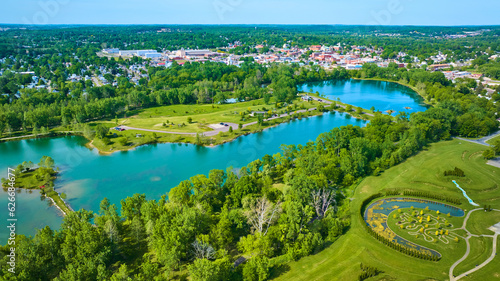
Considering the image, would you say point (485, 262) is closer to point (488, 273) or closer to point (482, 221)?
point (488, 273)

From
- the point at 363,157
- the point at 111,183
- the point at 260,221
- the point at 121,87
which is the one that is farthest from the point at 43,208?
the point at 121,87

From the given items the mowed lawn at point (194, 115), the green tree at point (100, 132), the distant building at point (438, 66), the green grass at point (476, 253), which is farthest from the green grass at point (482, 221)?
the distant building at point (438, 66)

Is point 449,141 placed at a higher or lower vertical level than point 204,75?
lower

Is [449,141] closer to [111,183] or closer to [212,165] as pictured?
[212,165]

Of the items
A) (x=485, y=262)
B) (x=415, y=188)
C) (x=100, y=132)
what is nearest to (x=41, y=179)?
(x=100, y=132)

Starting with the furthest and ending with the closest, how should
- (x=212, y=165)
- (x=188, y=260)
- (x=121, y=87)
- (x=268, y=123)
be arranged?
(x=121, y=87) → (x=268, y=123) → (x=212, y=165) → (x=188, y=260)

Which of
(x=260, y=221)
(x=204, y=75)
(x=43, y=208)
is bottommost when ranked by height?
(x=43, y=208)

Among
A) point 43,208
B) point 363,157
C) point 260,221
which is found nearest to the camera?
point 260,221
